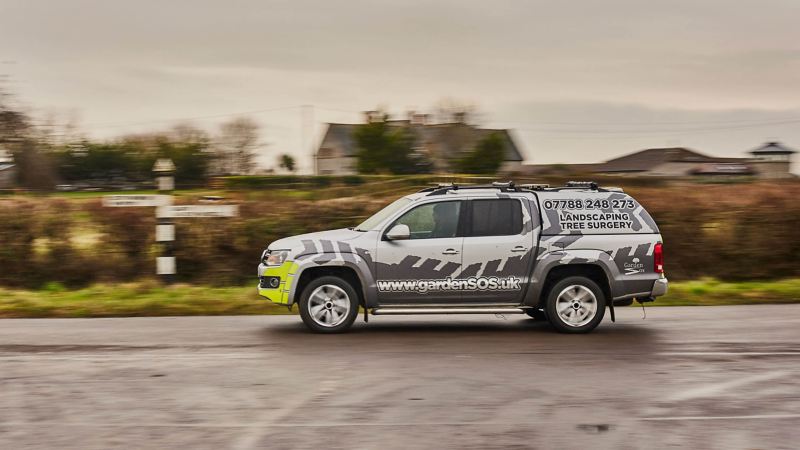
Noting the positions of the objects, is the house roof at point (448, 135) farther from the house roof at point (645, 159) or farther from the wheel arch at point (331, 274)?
the wheel arch at point (331, 274)

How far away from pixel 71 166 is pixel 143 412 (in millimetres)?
28043

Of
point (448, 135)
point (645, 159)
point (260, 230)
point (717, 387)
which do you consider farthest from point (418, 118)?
point (717, 387)

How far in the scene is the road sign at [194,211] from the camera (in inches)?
700

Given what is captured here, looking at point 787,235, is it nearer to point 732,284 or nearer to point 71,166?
point 732,284

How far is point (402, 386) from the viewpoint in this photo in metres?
8.78

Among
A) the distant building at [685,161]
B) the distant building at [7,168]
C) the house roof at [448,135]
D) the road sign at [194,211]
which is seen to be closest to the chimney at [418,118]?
the house roof at [448,135]

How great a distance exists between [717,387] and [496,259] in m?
3.91

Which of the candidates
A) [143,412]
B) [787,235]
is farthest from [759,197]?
[143,412]

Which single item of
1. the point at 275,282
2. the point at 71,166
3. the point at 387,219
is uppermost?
the point at 71,166

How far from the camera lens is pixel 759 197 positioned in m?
20.5

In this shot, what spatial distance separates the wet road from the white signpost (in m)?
4.68

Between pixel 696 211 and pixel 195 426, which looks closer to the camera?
pixel 195 426

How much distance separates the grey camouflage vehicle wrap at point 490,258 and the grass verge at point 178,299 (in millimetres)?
3424

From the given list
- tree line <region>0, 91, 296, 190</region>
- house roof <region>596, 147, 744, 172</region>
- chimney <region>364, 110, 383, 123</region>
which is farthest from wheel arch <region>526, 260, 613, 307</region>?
house roof <region>596, 147, 744, 172</region>
